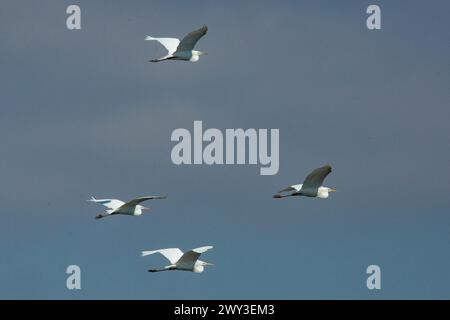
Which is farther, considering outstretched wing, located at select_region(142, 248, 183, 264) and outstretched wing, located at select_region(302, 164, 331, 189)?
outstretched wing, located at select_region(142, 248, 183, 264)

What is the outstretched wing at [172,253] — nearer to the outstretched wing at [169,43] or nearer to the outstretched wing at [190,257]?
the outstretched wing at [190,257]

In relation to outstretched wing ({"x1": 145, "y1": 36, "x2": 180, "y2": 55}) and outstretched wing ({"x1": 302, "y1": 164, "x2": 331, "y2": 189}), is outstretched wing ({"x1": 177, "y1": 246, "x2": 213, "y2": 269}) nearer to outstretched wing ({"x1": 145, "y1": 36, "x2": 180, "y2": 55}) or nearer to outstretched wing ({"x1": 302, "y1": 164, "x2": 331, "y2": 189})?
outstretched wing ({"x1": 302, "y1": 164, "x2": 331, "y2": 189})

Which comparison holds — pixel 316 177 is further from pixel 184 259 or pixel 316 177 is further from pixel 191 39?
pixel 191 39

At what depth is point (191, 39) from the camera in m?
78.4

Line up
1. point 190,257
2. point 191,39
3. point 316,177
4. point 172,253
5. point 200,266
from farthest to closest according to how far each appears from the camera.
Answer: point 172,253 → point 200,266 → point 191,39 → point 316,177 → point 190,257

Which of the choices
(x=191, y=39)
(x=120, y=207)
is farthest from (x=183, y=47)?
(x=120, y=207)

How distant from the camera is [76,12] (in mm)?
80375

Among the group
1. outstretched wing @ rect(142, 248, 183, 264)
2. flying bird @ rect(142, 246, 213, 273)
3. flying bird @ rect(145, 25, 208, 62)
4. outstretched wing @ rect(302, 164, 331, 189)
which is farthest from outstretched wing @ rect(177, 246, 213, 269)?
flying bird @ rect(145, 25, 208, 62)

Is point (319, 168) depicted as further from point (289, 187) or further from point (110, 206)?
point (110, 206)

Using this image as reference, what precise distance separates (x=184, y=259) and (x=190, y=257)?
0.27m

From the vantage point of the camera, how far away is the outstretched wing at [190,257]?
253 ft

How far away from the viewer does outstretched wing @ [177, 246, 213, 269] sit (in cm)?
7700

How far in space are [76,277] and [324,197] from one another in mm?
8071
